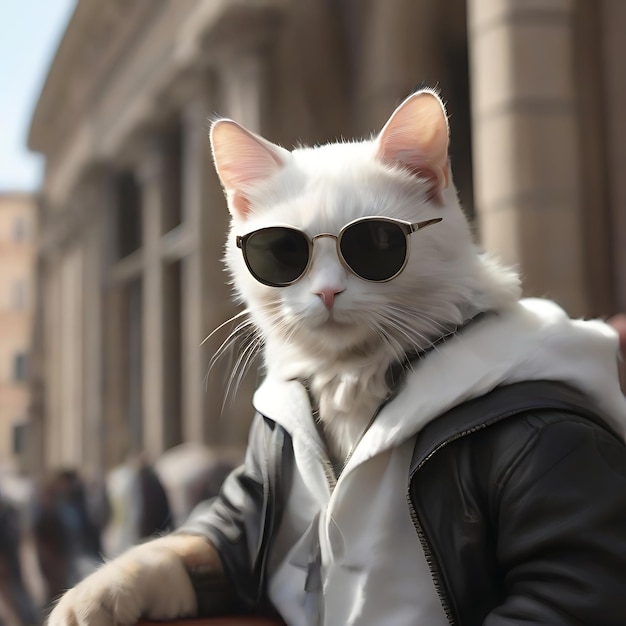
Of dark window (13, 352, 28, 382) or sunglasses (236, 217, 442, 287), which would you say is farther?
dark window (13, 352, 28, 382)

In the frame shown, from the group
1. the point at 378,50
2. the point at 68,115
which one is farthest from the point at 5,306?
the point at 378,50

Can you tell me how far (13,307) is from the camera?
1571cm

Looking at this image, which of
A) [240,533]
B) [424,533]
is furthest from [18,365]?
[424,533]

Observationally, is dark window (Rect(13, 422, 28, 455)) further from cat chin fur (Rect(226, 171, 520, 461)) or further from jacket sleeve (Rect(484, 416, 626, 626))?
jacket sleeve (Rect(484, 416, 626, 626))

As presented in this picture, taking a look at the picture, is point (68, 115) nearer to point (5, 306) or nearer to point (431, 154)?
point (5, 306)

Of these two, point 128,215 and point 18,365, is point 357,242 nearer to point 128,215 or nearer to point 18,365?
point 128,215

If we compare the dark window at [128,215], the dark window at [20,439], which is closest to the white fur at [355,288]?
the dark window at [128,215]

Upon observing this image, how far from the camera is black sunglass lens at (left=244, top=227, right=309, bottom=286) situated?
118 cm

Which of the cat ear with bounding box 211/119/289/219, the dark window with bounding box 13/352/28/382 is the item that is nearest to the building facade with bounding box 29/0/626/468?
the cat ear with bounding box 211/119/289/219

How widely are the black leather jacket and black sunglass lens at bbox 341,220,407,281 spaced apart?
22 centimetres

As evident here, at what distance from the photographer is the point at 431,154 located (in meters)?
1.22

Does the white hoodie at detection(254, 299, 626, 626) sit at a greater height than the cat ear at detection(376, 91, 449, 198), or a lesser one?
lesser

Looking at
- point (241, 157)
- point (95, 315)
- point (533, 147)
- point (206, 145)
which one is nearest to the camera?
point (241, 157)

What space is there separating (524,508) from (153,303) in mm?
6311
